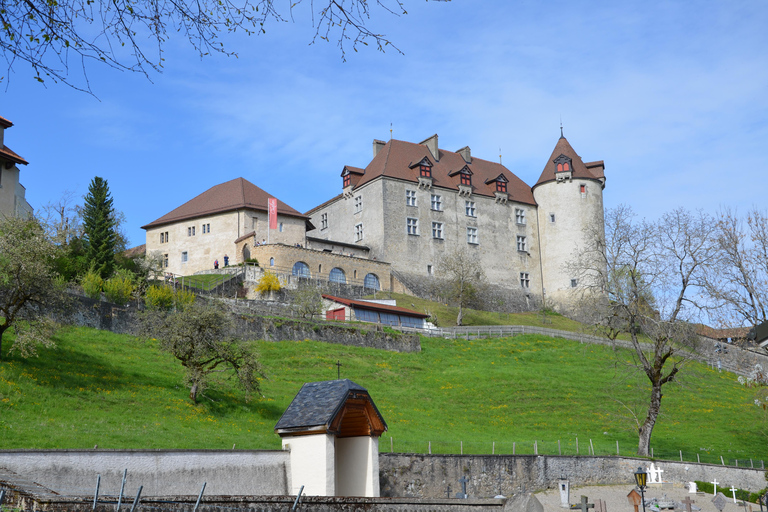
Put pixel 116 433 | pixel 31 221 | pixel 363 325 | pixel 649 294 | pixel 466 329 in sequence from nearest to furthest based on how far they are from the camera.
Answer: pixel 116 433, pixel 31 221, pixel 649 294, pixel 363 325, pixel 466 329

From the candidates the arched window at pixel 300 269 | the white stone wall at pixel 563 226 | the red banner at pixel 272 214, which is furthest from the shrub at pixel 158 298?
the white stone wall at pixel 563 226

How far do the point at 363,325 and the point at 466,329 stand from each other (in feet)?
30.8

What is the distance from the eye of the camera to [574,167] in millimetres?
82500

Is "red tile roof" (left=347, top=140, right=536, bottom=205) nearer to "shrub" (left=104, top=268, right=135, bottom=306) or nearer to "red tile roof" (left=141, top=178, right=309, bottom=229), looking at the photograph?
"red tile roof" (left=141, top=178, right=309, bottom=229)

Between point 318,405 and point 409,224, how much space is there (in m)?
57.4

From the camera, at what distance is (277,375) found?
126 ft

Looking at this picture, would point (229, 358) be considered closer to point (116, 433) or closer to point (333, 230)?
point (116, 433)

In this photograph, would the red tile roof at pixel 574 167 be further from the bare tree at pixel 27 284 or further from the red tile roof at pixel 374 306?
the bare tree at pixel 27 284

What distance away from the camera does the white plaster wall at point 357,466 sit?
19.5 meters

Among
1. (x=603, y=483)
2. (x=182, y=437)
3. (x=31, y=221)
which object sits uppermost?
(x=31, y=221)

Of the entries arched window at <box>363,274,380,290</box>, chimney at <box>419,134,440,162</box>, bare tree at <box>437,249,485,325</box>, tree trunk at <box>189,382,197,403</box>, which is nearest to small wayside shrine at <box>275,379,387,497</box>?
tree trunk at <box>189,382,197,403</box>

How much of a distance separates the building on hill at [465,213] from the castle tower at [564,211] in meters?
0.11

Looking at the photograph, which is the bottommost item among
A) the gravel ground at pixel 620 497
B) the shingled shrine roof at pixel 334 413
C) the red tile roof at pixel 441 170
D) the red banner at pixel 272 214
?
the gravel ground at pixel 620 497

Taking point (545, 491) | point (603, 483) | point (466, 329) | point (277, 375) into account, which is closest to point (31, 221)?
point (277, 375)
